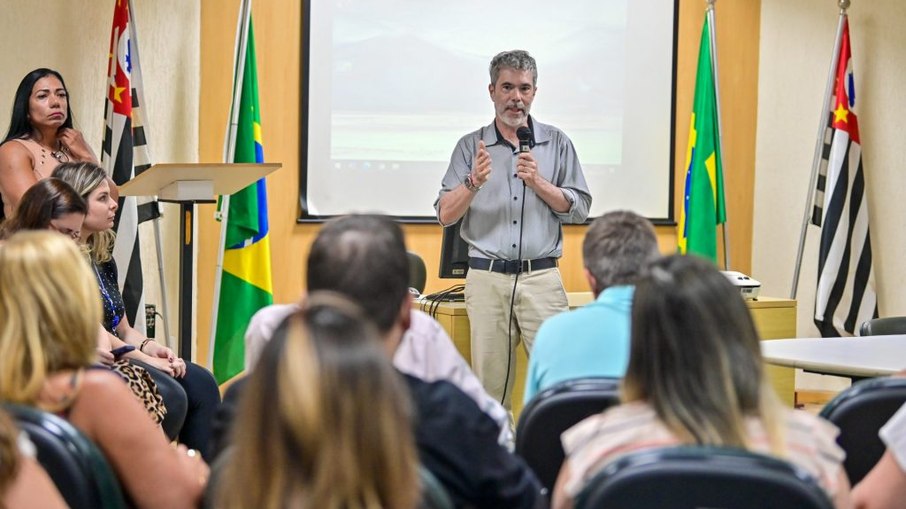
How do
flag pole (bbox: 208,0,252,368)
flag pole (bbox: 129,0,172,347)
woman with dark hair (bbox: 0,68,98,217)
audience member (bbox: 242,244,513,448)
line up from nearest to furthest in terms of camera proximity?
audience member (bbox: 242,244,513,448) → woman with dark hair (bbox: 0,68,98,217) → flag pole (bbox: 129,0,172,347) → flag pole (bbox: 208,0,252,368)

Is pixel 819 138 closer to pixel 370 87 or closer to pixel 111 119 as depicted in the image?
pixel 370 87

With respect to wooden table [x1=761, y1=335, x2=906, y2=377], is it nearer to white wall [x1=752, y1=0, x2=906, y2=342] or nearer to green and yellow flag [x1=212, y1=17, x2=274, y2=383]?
white wall [x1=752, y1=0, x2=906, y2=342]

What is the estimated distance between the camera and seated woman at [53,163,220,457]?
3.75m

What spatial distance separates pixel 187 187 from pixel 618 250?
2.34 metres

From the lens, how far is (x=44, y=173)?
168 inches

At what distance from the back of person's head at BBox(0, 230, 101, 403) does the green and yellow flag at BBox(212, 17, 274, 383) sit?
3.81 meters

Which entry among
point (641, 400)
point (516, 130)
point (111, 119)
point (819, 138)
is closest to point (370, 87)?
point (111, 119)

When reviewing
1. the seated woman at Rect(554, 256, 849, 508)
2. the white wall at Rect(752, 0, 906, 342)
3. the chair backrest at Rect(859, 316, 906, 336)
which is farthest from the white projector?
the seated woman at Rect(554, 256, 849, 508)

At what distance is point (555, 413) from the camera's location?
6.84 feet

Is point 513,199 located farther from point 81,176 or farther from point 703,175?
point 703,175

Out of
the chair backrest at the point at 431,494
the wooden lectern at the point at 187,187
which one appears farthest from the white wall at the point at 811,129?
the chair backrest at the point at 431,494

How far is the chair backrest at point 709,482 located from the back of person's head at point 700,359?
11 cm

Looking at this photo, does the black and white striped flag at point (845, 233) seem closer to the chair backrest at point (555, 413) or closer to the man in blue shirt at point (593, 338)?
the man in blue shirt at point (593, 338)

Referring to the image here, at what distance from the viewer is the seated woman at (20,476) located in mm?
1451
